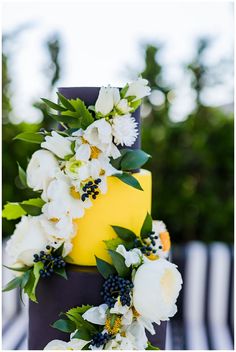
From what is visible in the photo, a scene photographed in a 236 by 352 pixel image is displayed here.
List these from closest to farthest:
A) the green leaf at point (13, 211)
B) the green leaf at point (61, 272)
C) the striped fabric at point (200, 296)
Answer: the green leaf at point (61, 272), the green leaf at point (13, 211), the striped fabric at point (200, 296)

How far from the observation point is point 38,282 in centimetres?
134

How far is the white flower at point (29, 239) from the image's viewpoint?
1294 mm

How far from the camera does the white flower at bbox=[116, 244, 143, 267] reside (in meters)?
1.20

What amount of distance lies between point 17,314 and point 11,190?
92 centimetres

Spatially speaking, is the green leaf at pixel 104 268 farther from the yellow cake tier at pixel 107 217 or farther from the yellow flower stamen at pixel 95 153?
the yellow flower stamen at pixel 95 153

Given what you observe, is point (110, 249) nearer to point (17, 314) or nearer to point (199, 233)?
point (17, 314)

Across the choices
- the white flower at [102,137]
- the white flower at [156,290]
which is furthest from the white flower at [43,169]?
the white flower at [156,290]

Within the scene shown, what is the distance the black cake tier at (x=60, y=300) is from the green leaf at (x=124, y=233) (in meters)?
0.12

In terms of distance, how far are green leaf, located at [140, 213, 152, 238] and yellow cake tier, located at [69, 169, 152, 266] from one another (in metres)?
0.04

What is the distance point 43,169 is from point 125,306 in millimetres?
401

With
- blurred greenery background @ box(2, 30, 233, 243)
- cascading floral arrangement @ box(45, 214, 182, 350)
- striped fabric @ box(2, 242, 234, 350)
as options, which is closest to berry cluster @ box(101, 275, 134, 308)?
cascading floral arrangement @ box(45, 214, 182, 350)

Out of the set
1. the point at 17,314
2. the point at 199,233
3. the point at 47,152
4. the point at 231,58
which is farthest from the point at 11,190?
the point at 47,152

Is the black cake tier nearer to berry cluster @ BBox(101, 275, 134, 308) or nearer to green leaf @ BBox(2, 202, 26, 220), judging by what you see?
berry cluster @ BBox(101, 275, 134, 308)

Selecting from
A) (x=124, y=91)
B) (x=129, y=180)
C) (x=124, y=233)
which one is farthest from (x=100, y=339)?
(x=124, y=91)
